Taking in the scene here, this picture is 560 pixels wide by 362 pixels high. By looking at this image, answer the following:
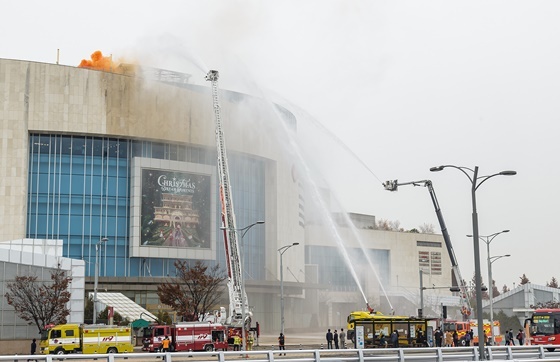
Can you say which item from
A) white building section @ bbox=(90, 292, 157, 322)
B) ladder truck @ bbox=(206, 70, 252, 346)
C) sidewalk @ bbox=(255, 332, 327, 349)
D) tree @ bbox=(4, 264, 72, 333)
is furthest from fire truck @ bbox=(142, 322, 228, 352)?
white building section @ bbox=(90, 292, 157, 322)

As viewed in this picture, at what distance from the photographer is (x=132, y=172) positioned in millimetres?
108562

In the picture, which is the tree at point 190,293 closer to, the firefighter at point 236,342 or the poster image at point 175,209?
the poster image at point 175,209

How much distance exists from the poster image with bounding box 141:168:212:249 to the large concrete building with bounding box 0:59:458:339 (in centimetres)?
14

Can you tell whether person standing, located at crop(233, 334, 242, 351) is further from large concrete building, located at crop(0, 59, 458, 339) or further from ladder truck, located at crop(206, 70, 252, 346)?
large concrete building, located at crop(0, 59, 458, 339)

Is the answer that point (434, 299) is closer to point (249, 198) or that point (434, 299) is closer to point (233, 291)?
point (249, 198)

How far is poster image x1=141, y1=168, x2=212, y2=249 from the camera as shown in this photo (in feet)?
352

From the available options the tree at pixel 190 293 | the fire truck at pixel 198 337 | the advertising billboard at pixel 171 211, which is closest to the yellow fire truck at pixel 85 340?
the fire truck at pixel 198 337

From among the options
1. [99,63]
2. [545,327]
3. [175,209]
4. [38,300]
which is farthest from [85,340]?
[99,63]

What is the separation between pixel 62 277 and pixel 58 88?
3418cm

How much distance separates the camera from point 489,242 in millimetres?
76625

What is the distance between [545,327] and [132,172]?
206ft

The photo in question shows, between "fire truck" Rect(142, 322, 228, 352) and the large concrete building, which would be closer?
"fire truck" Rect(142, 322, 228, 352)

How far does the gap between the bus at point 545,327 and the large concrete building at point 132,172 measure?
Result: 3511 cm

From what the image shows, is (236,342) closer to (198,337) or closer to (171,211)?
(198,337)
